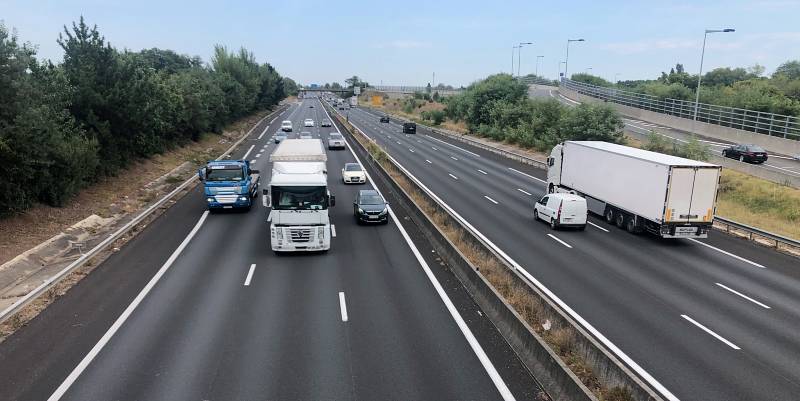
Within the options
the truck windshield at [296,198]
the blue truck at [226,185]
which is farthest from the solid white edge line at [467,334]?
the blue truck at [226,185]

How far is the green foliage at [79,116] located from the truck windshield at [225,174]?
6375mm

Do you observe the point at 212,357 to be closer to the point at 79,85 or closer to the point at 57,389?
the point at 57,389

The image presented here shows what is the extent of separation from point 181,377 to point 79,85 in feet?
93.6

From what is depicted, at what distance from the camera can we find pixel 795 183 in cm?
3419

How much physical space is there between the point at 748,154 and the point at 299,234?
126 feet

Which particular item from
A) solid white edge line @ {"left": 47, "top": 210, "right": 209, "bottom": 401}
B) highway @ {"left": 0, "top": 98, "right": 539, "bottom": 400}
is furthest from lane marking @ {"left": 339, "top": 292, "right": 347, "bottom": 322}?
solid white edge line @ {"left": 47, "top": 210, "right": 209, "bottom": 401}

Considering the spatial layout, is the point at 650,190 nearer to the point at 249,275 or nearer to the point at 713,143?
the point at 249,275

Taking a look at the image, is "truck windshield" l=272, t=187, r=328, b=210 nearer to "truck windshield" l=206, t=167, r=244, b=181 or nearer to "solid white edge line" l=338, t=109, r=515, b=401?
"solid white edge line" l=338, t=109, r=515, b=401

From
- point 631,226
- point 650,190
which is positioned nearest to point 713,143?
point 631,226

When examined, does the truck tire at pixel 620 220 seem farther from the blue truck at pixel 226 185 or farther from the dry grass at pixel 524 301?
the blue truck at pixel 226 185

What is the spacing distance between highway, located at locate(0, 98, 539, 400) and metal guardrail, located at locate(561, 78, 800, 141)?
4302 cm

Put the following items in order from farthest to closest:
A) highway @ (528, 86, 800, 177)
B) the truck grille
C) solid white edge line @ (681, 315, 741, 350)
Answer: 1. highway @ (528, 86, 800, 177)
2. the truck grille
3. solid white edge line @ (681, 315, 741, 350)

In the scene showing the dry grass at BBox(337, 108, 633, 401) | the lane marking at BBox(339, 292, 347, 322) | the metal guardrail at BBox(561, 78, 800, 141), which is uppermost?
the metal guardrail at BBox(561, 78, 800, 141)

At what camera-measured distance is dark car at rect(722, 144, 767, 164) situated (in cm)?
4225
